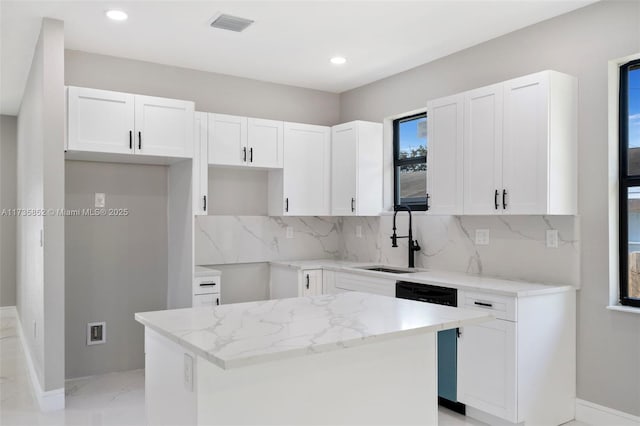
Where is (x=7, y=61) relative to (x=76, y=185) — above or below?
above

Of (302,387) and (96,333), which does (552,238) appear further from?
(96,333)

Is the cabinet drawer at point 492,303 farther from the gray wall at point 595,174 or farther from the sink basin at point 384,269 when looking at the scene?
the sink basin at point 384,269

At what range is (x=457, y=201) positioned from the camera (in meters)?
3.86

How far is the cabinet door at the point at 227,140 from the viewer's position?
450 cm

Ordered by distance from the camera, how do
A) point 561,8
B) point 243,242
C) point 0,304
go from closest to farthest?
point 561,8 < point 243,242 < point 0,304

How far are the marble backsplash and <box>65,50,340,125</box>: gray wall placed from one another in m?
1.10

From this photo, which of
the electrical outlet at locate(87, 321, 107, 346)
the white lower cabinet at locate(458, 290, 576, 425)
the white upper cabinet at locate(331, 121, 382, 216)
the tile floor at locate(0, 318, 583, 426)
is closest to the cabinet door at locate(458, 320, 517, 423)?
the white lower cabinet at locate(458, 290, 576, 425)

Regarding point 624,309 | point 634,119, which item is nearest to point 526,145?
point 634,119

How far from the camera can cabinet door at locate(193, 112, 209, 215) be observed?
4.34 metres

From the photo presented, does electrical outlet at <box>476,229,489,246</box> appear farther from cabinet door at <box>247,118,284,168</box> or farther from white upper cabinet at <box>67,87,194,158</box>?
white upper cabinet at <box>67,87,194,158</box>

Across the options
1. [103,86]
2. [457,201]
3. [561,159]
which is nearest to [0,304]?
[103,86]

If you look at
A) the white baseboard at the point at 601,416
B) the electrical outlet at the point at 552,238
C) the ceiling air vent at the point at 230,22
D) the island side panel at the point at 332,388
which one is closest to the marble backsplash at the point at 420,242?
the electrical outlet at the point at 552,238

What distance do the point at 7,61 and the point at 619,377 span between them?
5.42 meters

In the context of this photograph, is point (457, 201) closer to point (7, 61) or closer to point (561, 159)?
point (561, 159)
